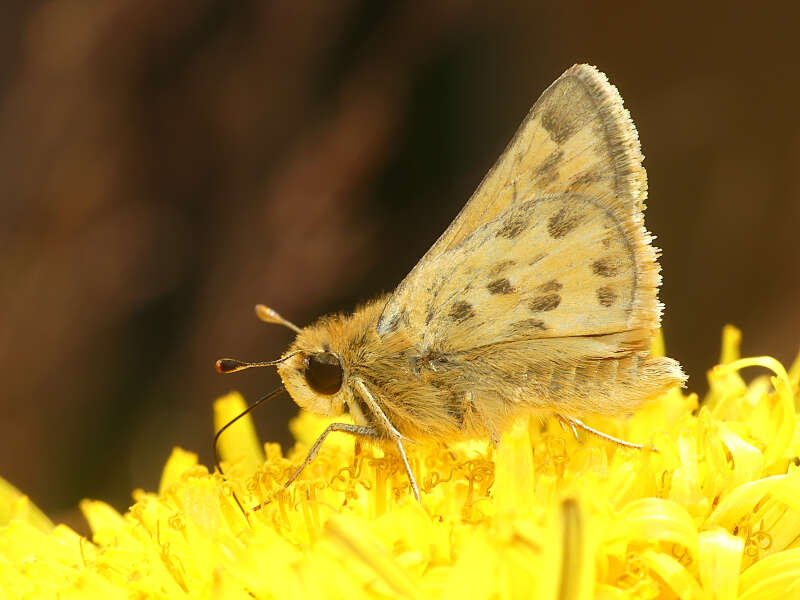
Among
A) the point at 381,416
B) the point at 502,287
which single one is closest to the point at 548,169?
the point at 502,287

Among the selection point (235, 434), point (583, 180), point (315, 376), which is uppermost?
point (583, 180)

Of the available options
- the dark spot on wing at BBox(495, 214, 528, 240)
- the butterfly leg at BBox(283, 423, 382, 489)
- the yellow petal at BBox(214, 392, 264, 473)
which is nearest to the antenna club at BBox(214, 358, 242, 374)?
the butterfly leg at BBox(283, 423, 382, 489)

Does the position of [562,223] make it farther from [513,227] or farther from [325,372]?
[325,372]

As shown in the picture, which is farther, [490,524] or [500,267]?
[500,267]

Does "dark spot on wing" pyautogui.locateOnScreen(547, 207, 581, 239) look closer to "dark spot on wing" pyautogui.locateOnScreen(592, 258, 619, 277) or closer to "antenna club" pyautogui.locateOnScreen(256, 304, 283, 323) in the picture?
"dark spot on wing" pyautogui.locateOnScreen(592, 258, 619, 277)

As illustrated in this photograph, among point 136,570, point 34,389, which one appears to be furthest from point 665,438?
point 34,389

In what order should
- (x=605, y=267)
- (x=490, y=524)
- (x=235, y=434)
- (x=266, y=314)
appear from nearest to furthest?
(x=490, y=524), (x=605, y=267), (x=266, y=314), (x=235, y=434)
